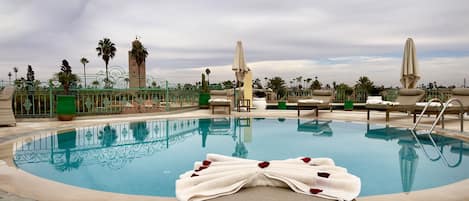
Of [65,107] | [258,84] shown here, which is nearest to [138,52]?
[258,84]

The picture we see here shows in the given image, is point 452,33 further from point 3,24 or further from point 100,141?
point 3,24

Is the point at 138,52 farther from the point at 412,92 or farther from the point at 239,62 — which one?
the point at 412,92

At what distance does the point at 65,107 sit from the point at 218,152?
6.58 meters

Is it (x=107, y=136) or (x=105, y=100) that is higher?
(x=105, y=100)

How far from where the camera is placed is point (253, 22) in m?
13.6

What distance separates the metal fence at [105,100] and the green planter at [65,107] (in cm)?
62

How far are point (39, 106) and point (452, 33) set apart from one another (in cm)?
1576

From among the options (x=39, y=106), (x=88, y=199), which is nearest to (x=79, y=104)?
(x=39, y=106)

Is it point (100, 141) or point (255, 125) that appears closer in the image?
point (100, 141)

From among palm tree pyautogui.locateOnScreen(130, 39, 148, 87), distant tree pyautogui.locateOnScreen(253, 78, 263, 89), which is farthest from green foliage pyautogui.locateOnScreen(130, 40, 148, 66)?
distant tree pyautogui.locateOnScreen(253, 78, 263, 89)

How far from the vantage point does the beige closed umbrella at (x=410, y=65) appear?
11.3m

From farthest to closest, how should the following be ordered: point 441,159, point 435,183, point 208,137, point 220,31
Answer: point 220,31 → point 208,137 → point 441,159 → point 435,183

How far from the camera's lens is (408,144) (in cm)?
661

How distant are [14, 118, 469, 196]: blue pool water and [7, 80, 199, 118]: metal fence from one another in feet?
7.94
